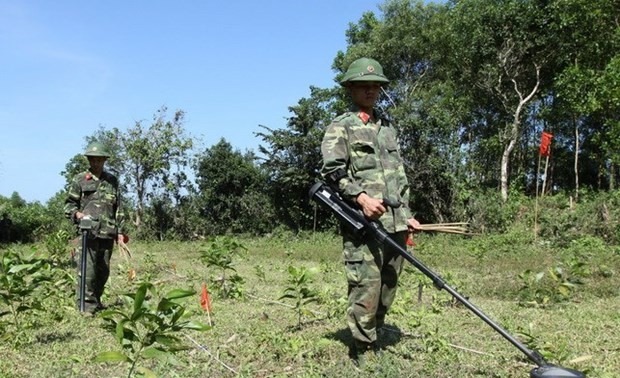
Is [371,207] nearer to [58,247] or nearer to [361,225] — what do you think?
[361,225]

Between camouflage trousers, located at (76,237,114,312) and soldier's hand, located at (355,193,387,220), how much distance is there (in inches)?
135

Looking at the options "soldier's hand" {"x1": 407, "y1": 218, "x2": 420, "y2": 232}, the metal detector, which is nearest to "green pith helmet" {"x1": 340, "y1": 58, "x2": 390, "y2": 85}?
the metal detector

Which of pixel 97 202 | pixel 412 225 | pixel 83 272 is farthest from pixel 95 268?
pixel 412 225

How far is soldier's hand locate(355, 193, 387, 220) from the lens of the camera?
3238mm

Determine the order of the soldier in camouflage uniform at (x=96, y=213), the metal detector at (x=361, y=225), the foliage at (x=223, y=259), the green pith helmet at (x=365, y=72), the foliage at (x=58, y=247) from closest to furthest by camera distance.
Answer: the metal detector at (x=361, y=225) → the green pith helmet at (x=365, y=72) → the soldier in camouflage uniform at (x=96, y=213) → the foliage at (x=223, y=259) → the foliage at (x=58, y=247)

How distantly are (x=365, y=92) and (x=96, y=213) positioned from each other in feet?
A: 11.1

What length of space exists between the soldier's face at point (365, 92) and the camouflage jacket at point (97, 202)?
3.26 m

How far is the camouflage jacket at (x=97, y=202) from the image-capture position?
568cm

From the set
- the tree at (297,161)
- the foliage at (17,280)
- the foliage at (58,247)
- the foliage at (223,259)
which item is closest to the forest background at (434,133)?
the tree at (297,161)

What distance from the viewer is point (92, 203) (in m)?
5.74

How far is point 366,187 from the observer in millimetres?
3520

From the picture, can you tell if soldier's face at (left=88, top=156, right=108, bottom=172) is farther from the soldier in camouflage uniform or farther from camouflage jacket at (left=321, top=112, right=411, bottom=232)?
camouflage jacket at (left=321, top=112, right=411, bottom=232)

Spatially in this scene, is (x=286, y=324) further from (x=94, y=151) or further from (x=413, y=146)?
Result: (x=413, y=146)

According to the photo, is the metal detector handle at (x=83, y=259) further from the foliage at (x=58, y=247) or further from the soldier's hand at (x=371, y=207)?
the foliage at (x=58, y=247)
